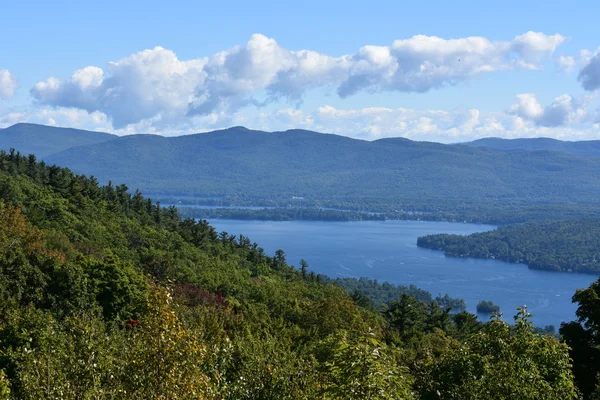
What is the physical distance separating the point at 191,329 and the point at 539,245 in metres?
132

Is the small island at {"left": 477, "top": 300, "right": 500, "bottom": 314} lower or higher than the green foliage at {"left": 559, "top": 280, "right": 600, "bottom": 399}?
lower

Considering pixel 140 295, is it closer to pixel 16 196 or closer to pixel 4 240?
pixel 4 240

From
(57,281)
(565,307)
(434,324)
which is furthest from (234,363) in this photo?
(565,307)

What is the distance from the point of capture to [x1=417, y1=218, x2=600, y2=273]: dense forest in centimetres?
12075

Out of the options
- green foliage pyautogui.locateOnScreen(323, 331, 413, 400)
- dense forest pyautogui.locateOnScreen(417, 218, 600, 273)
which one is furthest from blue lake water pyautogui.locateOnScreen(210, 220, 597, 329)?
green foliage pyautogui.locateOnScreen(323, 331, 413, 400)

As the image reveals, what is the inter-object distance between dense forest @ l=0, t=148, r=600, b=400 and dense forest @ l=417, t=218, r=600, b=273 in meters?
85.7

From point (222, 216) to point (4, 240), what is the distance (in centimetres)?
16761

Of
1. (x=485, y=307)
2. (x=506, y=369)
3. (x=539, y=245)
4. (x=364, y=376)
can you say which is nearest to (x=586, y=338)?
(x=506, y=369)

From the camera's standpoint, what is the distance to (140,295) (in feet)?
76.0

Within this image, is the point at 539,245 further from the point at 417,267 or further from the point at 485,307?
the point at 485,307

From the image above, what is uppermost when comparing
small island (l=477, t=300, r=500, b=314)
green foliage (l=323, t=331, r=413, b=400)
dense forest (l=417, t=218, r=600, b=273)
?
green foliage (l=323, t=331, r=413, b=400)

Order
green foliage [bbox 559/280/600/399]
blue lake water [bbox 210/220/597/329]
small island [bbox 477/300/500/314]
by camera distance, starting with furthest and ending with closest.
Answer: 1. blue lake water [bbox 210/220/597/329]
2. small island [bbox 477/300/500/314]
3. green foliage [bbox 559/280/600/399]

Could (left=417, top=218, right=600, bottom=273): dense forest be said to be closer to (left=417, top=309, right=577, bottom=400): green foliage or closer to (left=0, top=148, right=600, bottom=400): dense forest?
(left=0, top=148, right=600, bottom=400): dense forest

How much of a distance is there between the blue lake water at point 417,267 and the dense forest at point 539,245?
12.9ft
